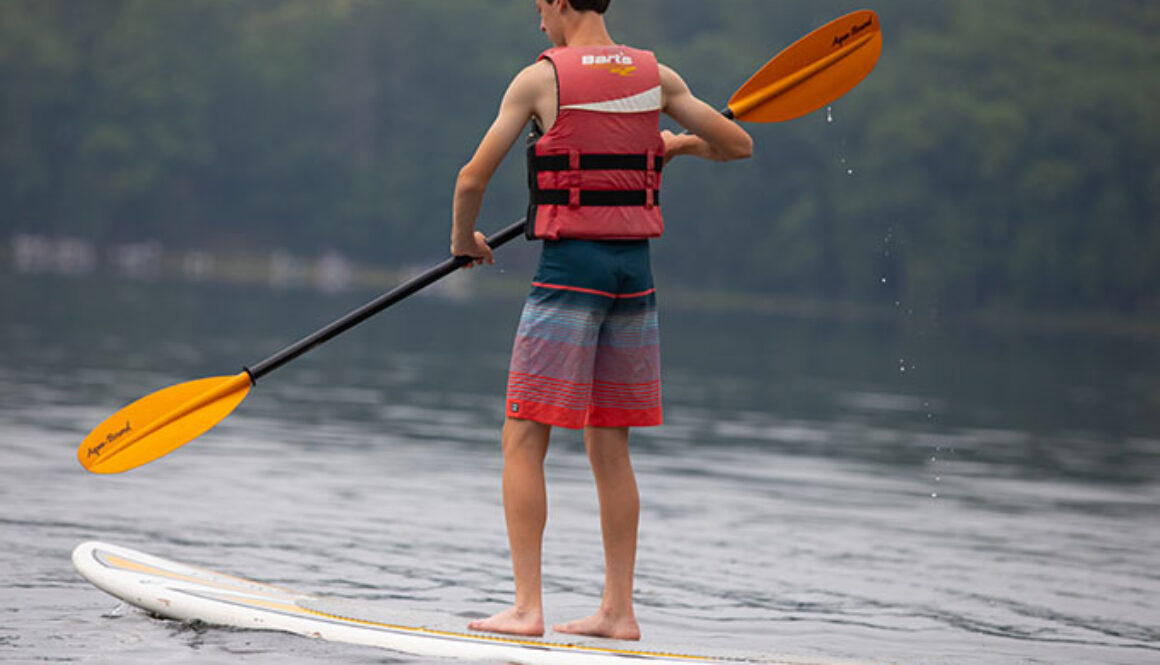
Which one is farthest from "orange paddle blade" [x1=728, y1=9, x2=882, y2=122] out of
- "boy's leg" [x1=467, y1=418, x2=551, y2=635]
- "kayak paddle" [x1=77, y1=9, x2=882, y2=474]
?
"boy's leg" [x1=467, y1=418, x2=551, y2=635]

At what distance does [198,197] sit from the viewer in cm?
8900

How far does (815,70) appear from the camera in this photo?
670 centimetres

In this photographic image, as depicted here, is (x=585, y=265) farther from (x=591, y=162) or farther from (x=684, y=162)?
(x=684, y=162)

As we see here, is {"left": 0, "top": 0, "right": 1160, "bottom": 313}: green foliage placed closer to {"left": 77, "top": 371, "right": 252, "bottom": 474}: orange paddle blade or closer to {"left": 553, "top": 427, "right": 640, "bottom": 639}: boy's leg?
{"left": 77, "top": 371, "right": 252, "bottom": 474}: orange paddle blade

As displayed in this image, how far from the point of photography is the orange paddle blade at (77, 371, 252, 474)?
6.50m

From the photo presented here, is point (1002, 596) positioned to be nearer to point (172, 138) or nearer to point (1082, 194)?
point (1082, 194)

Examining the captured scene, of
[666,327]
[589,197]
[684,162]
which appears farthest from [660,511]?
[684,162]

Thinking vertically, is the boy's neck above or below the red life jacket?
above

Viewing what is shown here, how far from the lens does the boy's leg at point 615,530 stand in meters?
5.61

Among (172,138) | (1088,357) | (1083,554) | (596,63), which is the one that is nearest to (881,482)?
(1083,554)

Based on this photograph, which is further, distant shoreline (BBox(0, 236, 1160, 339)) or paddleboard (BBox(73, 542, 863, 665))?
distant shoreline (BBox(0, 236, 1160, 339))

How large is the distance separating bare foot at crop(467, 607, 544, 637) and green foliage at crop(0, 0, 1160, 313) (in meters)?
65.4

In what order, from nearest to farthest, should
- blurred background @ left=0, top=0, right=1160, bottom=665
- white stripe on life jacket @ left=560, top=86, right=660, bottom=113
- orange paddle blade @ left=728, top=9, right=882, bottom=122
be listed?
white stripe on life jacket @ left=560, top=86, right=660, bottom=113
orange paddle blade @ left=728, top=9, right=882, bottom=122
blurred background @ left=0, top=0, right=1160, bottom=665

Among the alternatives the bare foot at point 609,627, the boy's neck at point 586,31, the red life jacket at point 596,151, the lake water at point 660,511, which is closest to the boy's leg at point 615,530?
the bare foot at point 609,627
